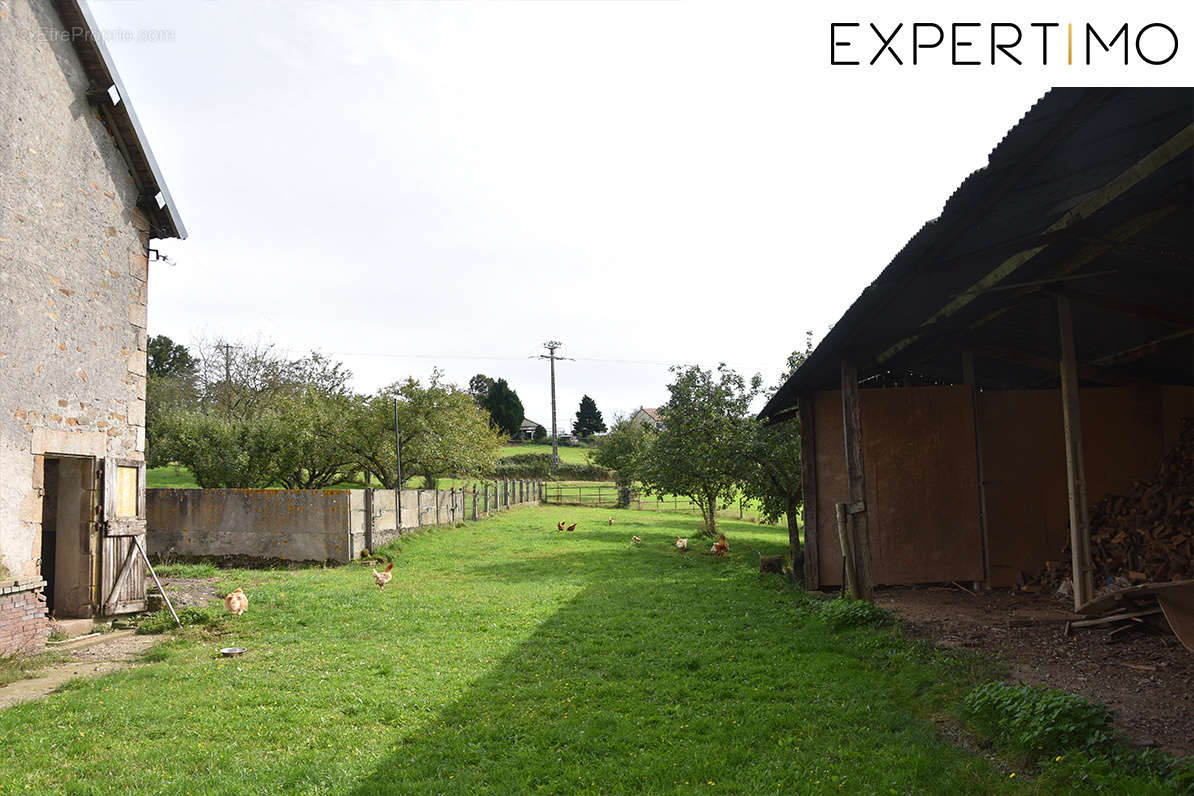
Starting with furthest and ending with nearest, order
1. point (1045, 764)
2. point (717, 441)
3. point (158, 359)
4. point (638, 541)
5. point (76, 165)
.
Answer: point (158, 359), point (638, 541), point (717, 441), point (76, 165), point (1045, 764)

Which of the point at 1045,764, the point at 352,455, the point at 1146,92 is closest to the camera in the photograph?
the point at 1146,92

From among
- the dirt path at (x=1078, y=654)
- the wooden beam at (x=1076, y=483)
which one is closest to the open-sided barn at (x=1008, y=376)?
the wooden beam at (x=1076, y=483)

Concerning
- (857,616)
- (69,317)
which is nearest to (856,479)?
(857,616)

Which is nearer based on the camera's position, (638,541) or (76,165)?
(76,165)

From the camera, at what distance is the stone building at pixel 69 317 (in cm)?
778

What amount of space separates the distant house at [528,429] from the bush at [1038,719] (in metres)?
67.6

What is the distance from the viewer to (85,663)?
7.49 metres

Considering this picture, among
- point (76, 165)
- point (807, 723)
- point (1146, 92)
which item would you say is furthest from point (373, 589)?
point (1146, 92)

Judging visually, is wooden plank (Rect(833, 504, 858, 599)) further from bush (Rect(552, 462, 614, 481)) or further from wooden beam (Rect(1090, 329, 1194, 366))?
bush (Rect(552, 462, 614, 481))

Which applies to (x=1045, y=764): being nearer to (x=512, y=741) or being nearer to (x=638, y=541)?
(x=512, y=741)

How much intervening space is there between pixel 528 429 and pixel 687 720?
251ft

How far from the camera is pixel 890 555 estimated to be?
921 centimetres

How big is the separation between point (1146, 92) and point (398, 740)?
554 cm

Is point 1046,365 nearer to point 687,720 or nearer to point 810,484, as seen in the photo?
point 810,484
